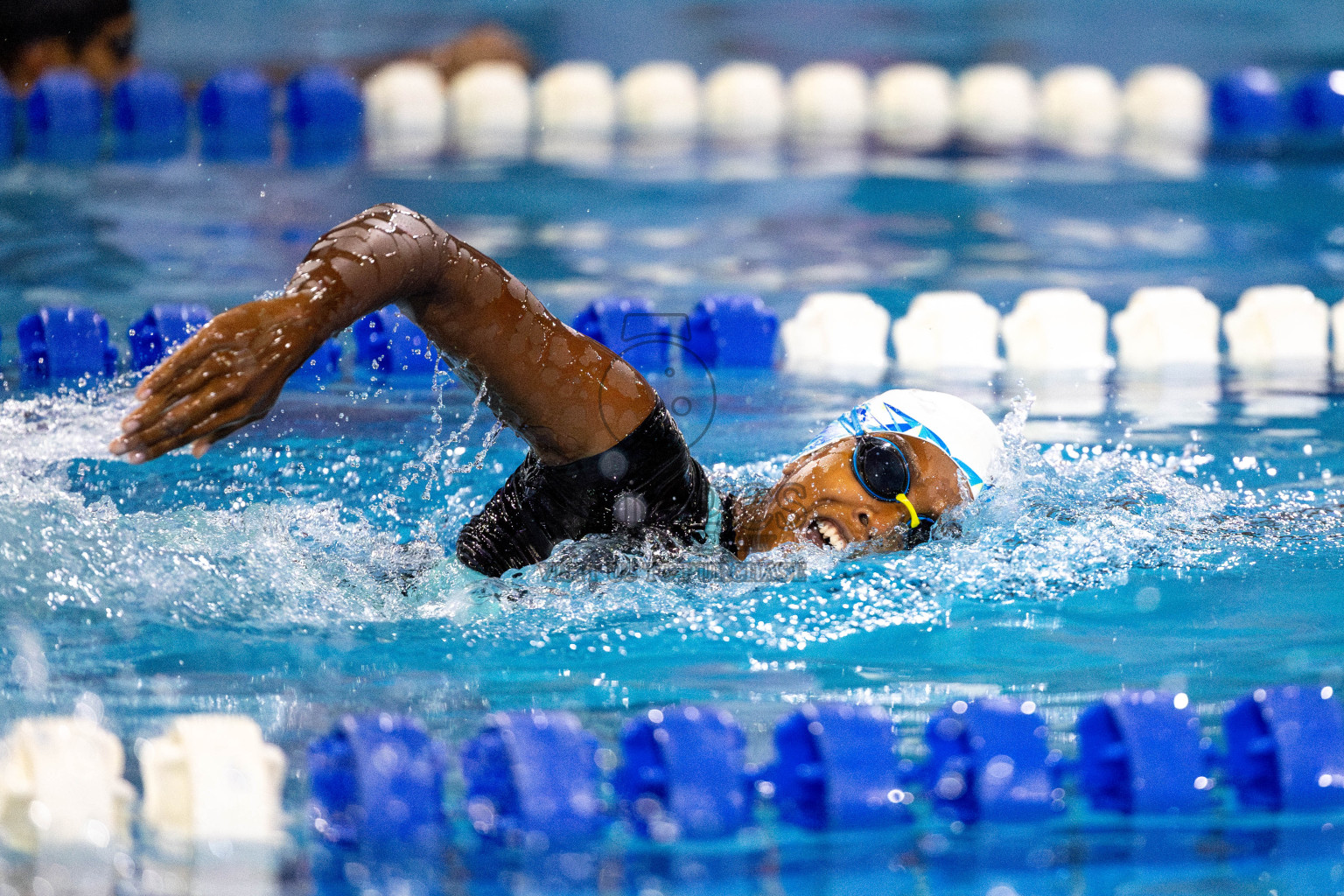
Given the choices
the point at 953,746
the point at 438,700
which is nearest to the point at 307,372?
the point at 438,700

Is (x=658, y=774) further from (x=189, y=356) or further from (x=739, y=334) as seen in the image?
(x=739, y=334)

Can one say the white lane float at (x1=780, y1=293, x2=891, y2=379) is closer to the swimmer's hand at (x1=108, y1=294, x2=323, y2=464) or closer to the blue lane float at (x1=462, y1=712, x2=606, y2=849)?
the blue lane float at (x1=462, y1=712, x2=606, y2=849)

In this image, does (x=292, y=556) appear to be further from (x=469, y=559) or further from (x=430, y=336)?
(x=430, y=336)

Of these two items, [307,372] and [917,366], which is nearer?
[307,372]

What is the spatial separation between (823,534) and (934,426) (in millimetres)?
378

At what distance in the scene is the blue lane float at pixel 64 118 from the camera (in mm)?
6551

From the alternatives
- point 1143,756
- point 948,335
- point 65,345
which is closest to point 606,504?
point 1143,756

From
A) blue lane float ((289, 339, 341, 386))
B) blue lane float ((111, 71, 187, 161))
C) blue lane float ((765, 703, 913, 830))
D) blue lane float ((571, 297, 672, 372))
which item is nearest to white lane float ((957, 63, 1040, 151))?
blue lane float ((571, 297, 672, 372))

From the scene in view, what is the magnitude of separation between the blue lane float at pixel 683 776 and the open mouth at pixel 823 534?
0.59 metres

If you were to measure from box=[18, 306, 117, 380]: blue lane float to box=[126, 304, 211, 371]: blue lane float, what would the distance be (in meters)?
0.08

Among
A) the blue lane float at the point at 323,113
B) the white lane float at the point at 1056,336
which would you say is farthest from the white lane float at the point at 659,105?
the white lane float at the point at 1056,336

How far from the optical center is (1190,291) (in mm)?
4949

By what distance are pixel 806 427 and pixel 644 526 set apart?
148 cm

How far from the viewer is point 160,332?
4.23m
